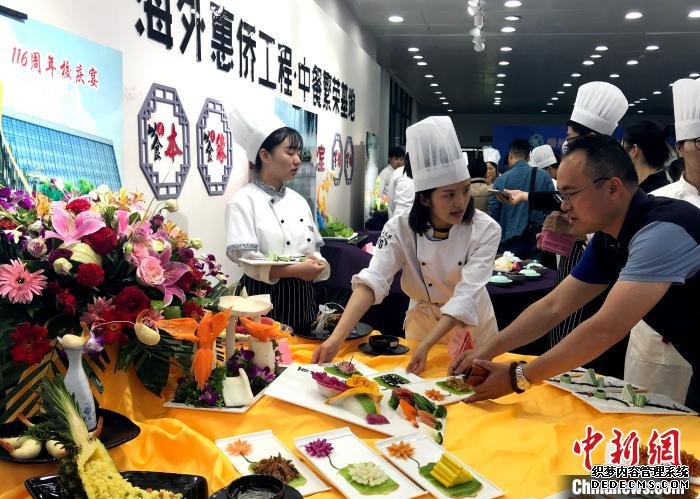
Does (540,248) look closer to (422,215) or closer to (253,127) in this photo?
(422,215)

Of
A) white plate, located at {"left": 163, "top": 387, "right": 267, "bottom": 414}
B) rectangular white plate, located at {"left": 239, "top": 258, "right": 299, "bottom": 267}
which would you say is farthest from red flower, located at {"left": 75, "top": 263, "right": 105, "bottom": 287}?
rectangular white plate, located at {"left": 239, "top": 258, "right": 299, "bottom": 267}

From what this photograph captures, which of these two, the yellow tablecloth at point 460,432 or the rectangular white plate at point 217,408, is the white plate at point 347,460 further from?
the rectangular white plate at point 217,408

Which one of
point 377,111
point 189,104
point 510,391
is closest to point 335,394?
point 510,391

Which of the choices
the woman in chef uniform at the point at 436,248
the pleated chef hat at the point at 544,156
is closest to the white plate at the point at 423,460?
the woman in chef uniform at the point at 436,248

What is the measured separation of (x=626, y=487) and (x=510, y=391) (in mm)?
445

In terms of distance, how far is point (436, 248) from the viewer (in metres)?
2.09

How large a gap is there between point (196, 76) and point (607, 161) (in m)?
2.25

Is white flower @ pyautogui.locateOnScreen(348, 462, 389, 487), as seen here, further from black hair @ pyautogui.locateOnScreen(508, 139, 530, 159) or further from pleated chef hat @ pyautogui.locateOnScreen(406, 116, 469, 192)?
black hair @ pyautogui.locateOnScreen(508, 139, 530, 159)

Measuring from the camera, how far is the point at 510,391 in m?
1.51

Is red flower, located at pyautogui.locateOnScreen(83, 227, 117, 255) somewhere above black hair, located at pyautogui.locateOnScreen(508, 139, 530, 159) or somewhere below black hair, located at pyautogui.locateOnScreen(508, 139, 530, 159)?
below

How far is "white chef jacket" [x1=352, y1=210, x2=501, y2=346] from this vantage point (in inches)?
79.4

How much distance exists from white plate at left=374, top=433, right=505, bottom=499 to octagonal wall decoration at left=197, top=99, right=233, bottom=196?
2.27m

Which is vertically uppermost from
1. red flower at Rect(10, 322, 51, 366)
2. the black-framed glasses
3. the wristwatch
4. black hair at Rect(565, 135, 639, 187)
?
black hair at Rect(565, 135, 639, 187)

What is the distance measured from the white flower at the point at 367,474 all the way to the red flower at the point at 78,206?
0.87m
